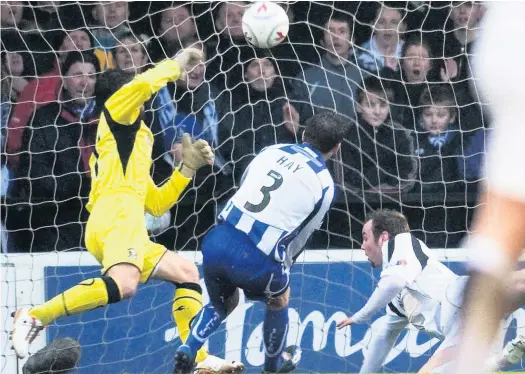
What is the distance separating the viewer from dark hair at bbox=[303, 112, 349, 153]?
662 centimetres

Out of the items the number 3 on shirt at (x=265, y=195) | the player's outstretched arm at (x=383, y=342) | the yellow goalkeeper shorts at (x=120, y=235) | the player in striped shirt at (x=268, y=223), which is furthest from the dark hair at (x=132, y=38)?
the player's outstretched arm at (x=383, y=342)

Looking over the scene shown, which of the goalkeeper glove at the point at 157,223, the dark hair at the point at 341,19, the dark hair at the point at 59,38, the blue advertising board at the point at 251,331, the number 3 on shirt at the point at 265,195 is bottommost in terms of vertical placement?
the blue advertising board at the point at 251,331

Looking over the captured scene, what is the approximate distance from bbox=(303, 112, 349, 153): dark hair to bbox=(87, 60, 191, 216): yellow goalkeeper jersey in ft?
2.50

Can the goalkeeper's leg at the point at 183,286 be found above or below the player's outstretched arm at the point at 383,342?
above

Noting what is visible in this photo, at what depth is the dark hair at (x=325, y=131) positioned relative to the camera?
21.7ft

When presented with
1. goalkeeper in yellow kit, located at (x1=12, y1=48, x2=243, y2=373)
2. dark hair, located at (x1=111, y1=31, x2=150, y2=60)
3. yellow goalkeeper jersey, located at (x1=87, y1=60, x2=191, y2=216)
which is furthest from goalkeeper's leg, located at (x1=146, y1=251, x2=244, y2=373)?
dark hair, located at (x1=111, y1=31, x2=150, y2=60)

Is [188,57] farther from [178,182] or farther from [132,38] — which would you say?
[132,38]

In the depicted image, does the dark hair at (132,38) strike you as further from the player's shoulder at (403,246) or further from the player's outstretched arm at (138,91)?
the player's shoulder at (403,246)

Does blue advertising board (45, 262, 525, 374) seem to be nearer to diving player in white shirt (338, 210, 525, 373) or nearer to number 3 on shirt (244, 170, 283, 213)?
diving player in white shirt (338, 210, 525, 373)

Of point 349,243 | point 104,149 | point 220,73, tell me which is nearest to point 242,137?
point 220,73

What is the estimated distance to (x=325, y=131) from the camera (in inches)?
261

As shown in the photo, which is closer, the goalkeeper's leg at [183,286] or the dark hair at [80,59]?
the goalkeeper's leg at [183,286]

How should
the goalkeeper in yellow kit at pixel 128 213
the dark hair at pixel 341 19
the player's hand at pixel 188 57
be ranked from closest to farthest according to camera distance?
the goalkeeper in yellow kit at pixel 128 213 → the player's hand at pixel 188 57 → the dark hair at pixel 341 19

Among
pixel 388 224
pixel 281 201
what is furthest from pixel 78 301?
pixel 388 224
